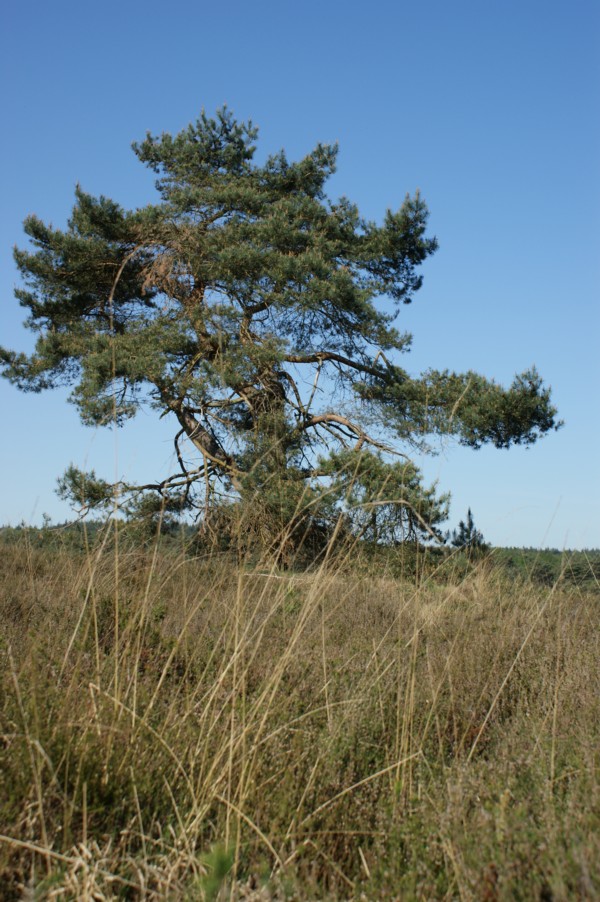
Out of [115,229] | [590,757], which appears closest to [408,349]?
[115,229]

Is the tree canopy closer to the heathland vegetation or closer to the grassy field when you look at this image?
the heathland vegetation

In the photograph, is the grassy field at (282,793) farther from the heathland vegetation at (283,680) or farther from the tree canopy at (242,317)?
the tree canopy at (242,317)

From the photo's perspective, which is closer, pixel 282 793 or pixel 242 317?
pixel 282 793

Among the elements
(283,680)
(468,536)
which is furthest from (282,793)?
(468,536)

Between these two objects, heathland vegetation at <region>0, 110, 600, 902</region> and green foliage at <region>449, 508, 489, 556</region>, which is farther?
green foliage at <region>449, 508, 489, 556</region>

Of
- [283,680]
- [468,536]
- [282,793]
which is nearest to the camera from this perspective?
[282,793]

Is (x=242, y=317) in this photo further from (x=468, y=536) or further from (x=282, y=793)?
(x=282, y=793)

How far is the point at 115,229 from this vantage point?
1320 centimetres

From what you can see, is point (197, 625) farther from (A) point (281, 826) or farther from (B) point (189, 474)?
(B) point (189, 474)

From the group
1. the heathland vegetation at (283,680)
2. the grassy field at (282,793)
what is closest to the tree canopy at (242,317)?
the heathland vegetation at (283,680)

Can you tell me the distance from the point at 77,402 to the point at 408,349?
18.5ft

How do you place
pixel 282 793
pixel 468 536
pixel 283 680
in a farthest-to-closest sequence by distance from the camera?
pixel 468 536 → pixel 283 680 → pixel 282 793

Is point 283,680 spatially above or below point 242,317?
below

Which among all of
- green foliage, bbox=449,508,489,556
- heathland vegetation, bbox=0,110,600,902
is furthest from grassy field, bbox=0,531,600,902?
green foliage, bbox=449,508,489,556
